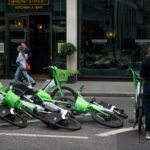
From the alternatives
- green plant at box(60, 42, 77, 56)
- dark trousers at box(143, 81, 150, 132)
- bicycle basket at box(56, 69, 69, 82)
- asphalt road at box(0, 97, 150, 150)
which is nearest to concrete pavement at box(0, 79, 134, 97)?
green plant at box(60, 42, 77, 56)

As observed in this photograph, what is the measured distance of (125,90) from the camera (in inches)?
701

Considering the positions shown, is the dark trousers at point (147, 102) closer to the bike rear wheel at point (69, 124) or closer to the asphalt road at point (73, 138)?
the asphalt road at point (73, 138)

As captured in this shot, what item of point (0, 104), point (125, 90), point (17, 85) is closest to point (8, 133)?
point (0, 104)

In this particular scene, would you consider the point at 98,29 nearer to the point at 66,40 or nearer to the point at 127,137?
the point at 66,40

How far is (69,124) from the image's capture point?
1042 centimetres

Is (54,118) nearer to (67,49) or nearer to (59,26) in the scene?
(67,49)

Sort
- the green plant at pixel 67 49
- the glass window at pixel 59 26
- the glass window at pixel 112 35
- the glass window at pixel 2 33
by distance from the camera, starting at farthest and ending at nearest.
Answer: the glass window at pixel 2 33, the glass window at pixel 59 26, the glass window at pixel 112 35, the green plant at pixel 67 49

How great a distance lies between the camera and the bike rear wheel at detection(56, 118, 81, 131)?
403 inches

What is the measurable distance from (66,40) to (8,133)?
36.7 ft

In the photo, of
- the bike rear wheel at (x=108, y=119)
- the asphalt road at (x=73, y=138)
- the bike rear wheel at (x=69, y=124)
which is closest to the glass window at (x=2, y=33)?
the asphalt road at (x=73, y=138)

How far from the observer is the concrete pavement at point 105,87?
17.0 m

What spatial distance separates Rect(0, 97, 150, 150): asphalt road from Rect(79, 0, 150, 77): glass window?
9754 mm

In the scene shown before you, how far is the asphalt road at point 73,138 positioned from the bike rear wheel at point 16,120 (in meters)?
0.10

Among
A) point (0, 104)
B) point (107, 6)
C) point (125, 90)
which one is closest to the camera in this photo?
point (0, 104)
